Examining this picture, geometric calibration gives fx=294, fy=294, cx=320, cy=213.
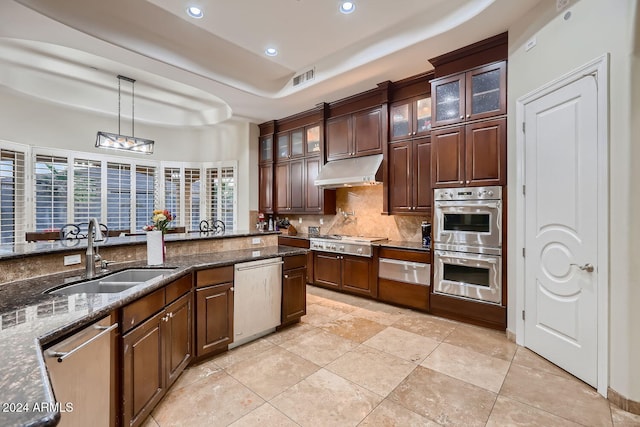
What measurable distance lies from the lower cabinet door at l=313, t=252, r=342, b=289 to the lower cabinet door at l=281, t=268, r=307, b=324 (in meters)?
1.39

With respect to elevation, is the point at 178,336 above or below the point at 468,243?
below

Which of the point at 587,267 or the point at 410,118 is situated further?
the point at 410,118

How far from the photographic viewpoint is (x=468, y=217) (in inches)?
143

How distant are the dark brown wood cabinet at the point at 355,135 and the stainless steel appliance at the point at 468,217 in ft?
4.83

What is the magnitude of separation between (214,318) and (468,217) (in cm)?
310

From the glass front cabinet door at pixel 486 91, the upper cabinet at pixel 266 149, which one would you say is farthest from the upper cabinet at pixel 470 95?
the upper cabinet at pixel 266 149

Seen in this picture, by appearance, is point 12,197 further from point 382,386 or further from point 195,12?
point 382,386

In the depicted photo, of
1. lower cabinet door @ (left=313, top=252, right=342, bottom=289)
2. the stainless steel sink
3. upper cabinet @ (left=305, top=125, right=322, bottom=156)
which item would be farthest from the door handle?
upper cabinet @ (left=305, top=125, right=322, bottom=156)

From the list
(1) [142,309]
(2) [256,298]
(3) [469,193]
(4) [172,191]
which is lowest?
(2) [256,298]

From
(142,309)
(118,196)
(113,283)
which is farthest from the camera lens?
(118,196)

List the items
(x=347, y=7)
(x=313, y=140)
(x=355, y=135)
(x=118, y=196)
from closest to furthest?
(x=347, y=7)
(x=355, y=135)
(x=313, y=140)
(x=118, y=196)

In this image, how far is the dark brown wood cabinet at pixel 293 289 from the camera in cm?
345

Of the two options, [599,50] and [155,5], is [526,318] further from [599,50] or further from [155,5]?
[155,5]

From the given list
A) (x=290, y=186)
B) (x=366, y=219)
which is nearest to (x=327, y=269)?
(x=366, y=219)
